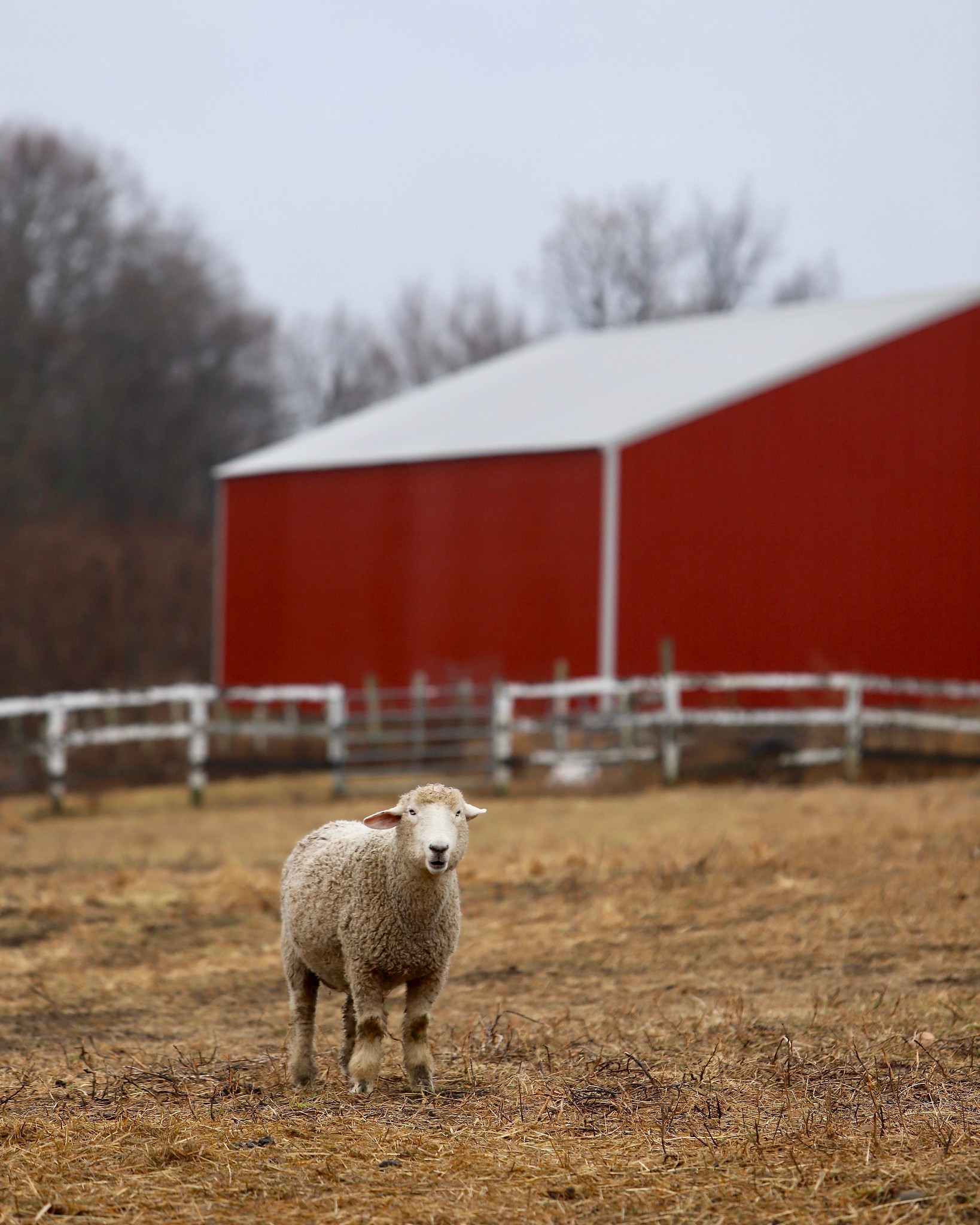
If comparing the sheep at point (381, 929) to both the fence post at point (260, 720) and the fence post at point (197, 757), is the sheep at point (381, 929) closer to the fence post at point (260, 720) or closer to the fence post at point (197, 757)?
the fence post at point (197, 757)

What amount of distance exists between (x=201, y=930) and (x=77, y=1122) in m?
4.34

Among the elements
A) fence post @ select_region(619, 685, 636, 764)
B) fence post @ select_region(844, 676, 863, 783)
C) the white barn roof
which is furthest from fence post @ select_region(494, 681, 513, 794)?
the white barn roof

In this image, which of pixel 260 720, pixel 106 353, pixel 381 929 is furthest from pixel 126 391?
pixel 381 929

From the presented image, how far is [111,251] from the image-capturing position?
145 ft

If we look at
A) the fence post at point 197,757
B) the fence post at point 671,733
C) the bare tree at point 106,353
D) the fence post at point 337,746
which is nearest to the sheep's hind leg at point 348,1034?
the fence post at point 337,746

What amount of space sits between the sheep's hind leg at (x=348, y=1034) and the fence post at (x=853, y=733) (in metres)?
12.0

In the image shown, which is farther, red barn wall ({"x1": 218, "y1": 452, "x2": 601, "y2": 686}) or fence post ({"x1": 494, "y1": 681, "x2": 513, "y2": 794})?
red barn wall ({"x1": 218, "y1": 452, "x2": 601, "y2": 686})

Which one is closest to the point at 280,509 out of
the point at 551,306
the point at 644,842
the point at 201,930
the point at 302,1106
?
the point at 644,842

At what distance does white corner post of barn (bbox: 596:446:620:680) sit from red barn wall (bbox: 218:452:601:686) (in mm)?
149

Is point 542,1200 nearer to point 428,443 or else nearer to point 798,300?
point 428,443

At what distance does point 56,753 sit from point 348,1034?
33.9 feet

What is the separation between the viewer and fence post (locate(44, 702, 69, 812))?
15.4 m

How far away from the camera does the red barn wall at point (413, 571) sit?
2088 centimetres

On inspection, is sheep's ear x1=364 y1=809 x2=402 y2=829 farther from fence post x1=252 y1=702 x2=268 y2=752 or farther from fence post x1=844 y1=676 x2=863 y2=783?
fence post x1=252 y1=702 x2=268 y2=752
